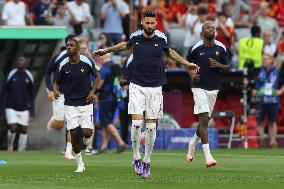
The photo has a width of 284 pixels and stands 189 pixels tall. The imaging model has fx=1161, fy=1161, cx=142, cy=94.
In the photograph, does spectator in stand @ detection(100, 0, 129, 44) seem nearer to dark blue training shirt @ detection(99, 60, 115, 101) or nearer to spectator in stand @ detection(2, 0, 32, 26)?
spectator in stand @ detection(2, 0, 32, 26)

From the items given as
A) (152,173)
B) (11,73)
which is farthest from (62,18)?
(152,173)

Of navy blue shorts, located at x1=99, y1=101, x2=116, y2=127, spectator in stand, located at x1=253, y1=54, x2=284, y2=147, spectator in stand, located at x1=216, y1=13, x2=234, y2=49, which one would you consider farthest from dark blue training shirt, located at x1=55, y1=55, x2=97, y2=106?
spectator in stand, located at x1=216, y1=13, x2=234, y2=49

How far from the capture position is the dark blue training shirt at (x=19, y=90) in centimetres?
2984

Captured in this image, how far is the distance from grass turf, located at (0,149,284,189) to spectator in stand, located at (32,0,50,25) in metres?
7.89

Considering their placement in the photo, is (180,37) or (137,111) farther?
(180,37)

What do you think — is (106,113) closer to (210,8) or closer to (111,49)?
(210,8)

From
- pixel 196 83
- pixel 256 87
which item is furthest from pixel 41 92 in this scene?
pixel 196 83

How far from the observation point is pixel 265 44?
106ft

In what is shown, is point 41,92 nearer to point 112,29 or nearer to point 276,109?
point 112,29

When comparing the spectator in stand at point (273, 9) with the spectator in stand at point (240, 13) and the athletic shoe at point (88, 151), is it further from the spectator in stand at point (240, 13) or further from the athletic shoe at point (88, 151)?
the athletic shoe at point (88, 151)

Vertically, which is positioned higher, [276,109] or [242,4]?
[242,4]

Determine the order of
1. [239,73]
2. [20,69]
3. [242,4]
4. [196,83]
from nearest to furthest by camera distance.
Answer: [196,83] < [20,69] < [239,73] < [242,4]

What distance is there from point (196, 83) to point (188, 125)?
467 inches

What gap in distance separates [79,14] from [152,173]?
47.8 feet
